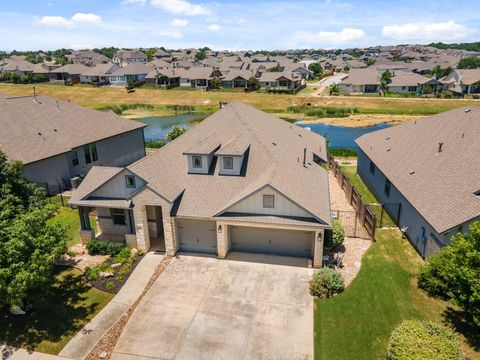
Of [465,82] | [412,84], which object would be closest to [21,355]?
[412,84]

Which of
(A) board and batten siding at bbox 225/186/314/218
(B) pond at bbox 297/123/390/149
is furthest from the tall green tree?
(B) pond at bbox 297/123/390/149

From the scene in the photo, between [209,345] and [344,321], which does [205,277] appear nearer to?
[209,345]

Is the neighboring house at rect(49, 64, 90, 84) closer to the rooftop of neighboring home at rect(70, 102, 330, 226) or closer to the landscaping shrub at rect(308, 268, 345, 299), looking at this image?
the rooftop of neighboring home at rect(70, 102, 330, 226)

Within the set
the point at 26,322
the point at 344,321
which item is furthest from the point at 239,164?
the point at 26,322

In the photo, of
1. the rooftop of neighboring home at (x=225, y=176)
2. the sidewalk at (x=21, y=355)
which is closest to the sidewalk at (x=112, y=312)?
the sidewalk at (x=21, y=355)

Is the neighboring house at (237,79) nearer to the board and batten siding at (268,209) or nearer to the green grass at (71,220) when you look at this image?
the green grass at (71,220)
